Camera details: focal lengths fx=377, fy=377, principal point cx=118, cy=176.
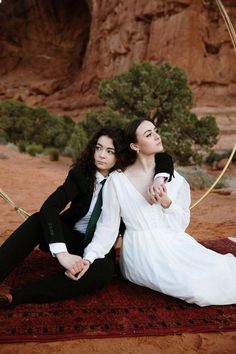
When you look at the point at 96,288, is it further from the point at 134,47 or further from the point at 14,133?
the point at 134,47

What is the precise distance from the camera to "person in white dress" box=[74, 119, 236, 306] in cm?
222

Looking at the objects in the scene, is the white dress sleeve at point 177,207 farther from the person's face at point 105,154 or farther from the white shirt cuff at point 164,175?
the person's face at point 105,154

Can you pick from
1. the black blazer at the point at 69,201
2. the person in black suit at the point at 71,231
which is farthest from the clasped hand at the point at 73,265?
the black blazer at the point at 69,201

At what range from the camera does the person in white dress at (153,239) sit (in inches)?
87.3

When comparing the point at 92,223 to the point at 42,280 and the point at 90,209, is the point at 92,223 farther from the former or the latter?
the point at 42,280

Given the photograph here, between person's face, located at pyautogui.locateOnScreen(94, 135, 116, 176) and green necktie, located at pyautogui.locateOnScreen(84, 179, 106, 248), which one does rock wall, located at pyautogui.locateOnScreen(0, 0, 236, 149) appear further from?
green necktie, located at pyautogui.locateOnScreen(84, 179, 106, 248)

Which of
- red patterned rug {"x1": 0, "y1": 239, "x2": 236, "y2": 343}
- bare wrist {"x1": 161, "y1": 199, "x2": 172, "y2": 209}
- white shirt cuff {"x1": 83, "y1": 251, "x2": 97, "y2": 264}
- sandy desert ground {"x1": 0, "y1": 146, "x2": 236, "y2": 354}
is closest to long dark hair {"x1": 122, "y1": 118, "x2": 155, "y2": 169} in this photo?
bare wrist {"x1": 161, "y1": 199, "x2": 172, "y2": 209}

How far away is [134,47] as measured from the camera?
20609mm

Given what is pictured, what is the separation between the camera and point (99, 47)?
73.0ft

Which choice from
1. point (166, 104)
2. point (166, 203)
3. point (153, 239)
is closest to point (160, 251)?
point (153, 239)

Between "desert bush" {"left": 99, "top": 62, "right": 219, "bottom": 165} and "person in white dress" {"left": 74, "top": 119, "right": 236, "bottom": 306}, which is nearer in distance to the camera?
"person in white dress" {"left": 74, "top": 119, "right": 236, "bottom": 306}

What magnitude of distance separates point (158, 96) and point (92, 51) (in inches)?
473

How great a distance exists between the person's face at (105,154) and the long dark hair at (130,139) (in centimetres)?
8

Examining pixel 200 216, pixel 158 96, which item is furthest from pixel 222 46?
pixel 200 216
